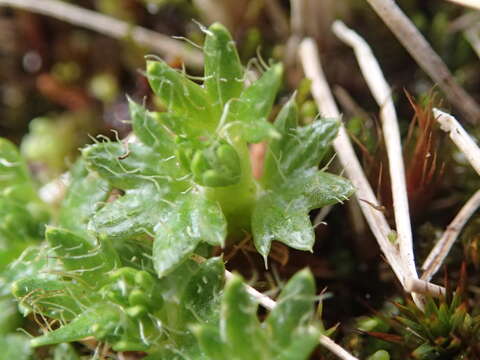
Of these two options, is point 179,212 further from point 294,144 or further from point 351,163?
point 351,163

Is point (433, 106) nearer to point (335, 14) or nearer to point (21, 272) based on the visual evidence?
point (335, 14)

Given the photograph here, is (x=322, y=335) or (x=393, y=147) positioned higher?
(x=393, y=147)

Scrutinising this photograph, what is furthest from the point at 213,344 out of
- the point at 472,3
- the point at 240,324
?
the point at 472,3

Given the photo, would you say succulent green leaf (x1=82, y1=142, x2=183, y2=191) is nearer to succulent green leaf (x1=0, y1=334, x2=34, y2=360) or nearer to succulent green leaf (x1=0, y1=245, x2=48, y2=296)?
succulent green leaf (x1=0, y1=245, x2=48, y2=296)

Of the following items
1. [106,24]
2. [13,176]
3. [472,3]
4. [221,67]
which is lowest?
[13,176]

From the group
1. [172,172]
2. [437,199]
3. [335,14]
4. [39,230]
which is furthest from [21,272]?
[335,14]

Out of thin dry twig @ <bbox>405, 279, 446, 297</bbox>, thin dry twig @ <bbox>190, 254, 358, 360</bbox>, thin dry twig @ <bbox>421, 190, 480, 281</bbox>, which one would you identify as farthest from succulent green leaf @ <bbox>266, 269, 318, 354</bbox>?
thin dry twig @ <bbox>421, 190, 480, 281</bbox>
